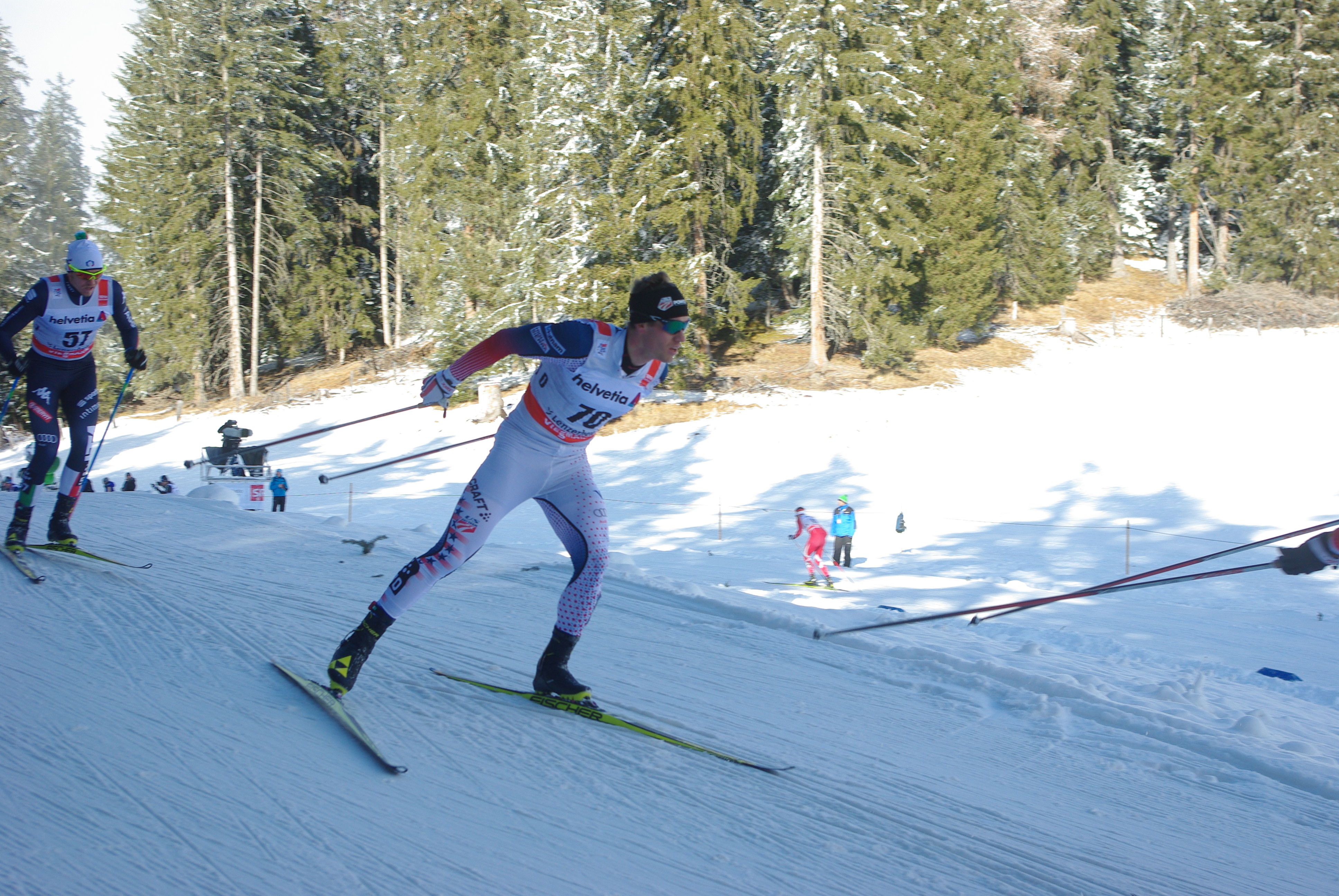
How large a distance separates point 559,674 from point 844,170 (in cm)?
2749

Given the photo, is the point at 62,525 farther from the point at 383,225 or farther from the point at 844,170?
the point at 383,225

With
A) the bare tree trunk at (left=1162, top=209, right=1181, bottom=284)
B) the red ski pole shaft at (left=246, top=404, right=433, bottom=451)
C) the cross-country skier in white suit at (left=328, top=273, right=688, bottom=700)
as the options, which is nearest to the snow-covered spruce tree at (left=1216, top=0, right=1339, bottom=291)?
the bare tree trunk at (left=1162, top=209, right=1181, bottom=284)

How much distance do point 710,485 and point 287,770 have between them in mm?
18904

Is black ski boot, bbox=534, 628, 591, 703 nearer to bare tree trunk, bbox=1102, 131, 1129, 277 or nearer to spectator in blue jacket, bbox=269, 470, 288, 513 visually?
spectator in blue jacket, bbox=269, 470, 288, 513

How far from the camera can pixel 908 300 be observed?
102ft

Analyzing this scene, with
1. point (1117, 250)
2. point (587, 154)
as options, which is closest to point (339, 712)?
point (587, 154)

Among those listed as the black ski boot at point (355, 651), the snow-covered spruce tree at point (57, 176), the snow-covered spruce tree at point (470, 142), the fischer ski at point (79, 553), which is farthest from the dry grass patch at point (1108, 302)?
the snow-covered spruce tree at point (57, 176)

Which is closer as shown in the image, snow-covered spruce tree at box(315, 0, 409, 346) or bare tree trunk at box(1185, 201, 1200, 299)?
snow-covered spruce tree at box(315, 0, 409, 346)

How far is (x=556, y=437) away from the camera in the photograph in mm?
3783

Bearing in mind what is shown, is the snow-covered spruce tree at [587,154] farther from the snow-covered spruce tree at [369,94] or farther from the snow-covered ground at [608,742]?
the snow-covered ground at [608,742]

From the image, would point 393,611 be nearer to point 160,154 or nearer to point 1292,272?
point 160,154

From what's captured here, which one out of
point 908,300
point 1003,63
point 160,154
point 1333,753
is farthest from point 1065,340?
point 160,154

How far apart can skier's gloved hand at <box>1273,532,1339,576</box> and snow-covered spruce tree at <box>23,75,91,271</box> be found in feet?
204

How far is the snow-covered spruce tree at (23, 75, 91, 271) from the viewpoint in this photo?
58531mm
